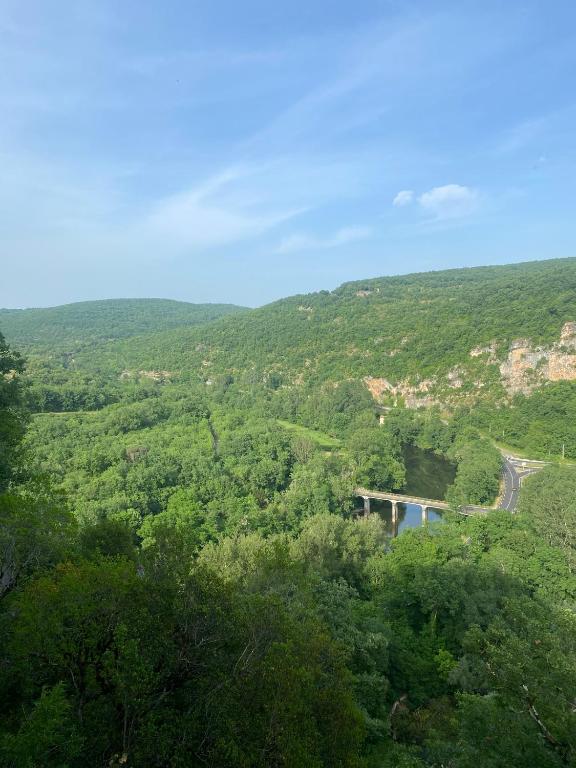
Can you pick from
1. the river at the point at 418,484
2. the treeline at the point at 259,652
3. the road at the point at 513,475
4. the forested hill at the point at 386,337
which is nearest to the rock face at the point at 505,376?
the forested hill at the point at 386,337

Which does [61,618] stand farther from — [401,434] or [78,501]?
[401,434]

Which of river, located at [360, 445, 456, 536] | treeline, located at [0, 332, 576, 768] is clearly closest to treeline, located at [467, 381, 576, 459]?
river, located at [360, 445, 456, 536]

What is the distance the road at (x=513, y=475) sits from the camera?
48897mm

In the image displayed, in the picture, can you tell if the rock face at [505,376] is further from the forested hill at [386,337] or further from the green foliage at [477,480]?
the green foliage at [477,480]

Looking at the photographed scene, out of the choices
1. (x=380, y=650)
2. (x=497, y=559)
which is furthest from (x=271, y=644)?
(x=497, y=559)

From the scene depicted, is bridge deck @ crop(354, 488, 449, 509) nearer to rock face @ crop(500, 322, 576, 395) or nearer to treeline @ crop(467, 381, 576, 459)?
treeline @ crop(467, 381, 576, 459)

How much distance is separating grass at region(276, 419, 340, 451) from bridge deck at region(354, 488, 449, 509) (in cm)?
1471

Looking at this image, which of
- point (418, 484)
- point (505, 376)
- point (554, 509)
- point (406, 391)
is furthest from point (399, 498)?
point (406, 391)

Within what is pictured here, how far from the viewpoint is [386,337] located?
112 meters

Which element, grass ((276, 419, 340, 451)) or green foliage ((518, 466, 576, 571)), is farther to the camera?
grass ((276, 419, 340, 451))

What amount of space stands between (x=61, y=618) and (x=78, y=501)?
3386 cm

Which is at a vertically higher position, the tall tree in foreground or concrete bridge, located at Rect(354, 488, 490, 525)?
the tall tree in foreground

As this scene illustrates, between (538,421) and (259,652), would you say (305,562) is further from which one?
(538,421)

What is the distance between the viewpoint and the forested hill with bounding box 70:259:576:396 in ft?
302
